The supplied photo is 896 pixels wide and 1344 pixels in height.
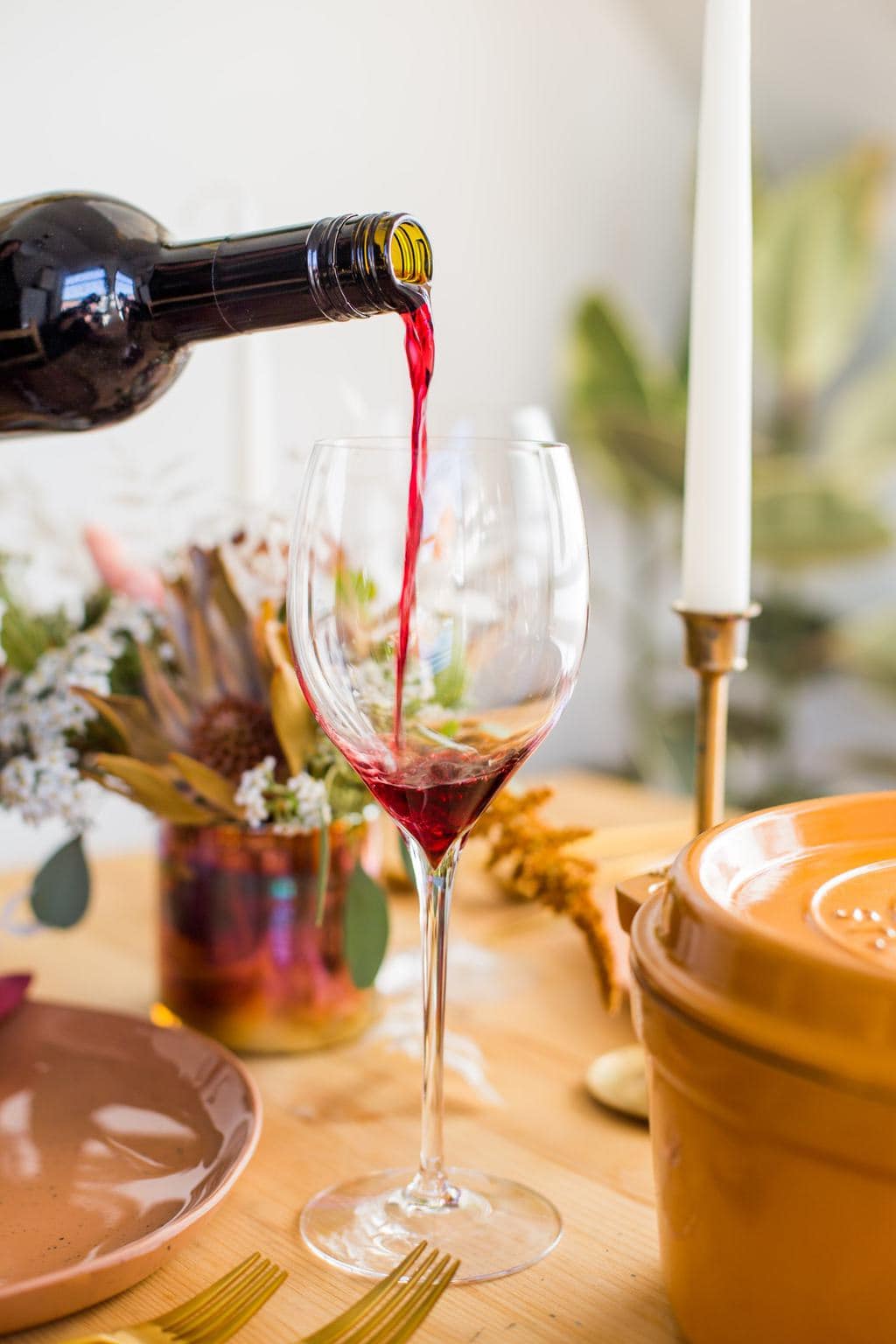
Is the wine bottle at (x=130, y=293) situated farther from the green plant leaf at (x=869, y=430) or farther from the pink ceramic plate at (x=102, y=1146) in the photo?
the green plant leaf at (x=869, y=430)

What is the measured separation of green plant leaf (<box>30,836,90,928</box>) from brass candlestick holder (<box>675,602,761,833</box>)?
1.16 ft

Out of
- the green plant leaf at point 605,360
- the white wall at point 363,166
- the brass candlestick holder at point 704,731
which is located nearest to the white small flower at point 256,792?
the brass candlestick holder at point 704,731

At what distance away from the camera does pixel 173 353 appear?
0.60m

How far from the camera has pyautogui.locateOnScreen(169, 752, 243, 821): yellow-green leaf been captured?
66cm

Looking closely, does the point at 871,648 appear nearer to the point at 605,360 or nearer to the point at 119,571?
the point at 605,360

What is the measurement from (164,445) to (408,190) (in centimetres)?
59

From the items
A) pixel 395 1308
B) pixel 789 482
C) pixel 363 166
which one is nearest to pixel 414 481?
pixel 395 1308

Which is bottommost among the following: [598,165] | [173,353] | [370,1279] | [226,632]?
[370,1279]

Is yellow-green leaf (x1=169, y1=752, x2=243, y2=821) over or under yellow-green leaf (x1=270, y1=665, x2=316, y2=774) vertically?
under

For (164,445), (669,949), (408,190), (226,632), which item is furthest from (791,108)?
Answer: (669,949)

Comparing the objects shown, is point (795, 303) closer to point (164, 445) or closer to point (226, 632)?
point (164, 445)

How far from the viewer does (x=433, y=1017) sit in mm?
538

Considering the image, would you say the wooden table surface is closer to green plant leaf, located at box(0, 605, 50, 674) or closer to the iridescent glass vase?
the iridescent glass vase

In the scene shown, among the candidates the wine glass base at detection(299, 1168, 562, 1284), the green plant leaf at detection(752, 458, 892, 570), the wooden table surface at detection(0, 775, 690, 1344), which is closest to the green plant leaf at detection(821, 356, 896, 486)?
the green plant leaf at detection(752, 458, 892, 570)
